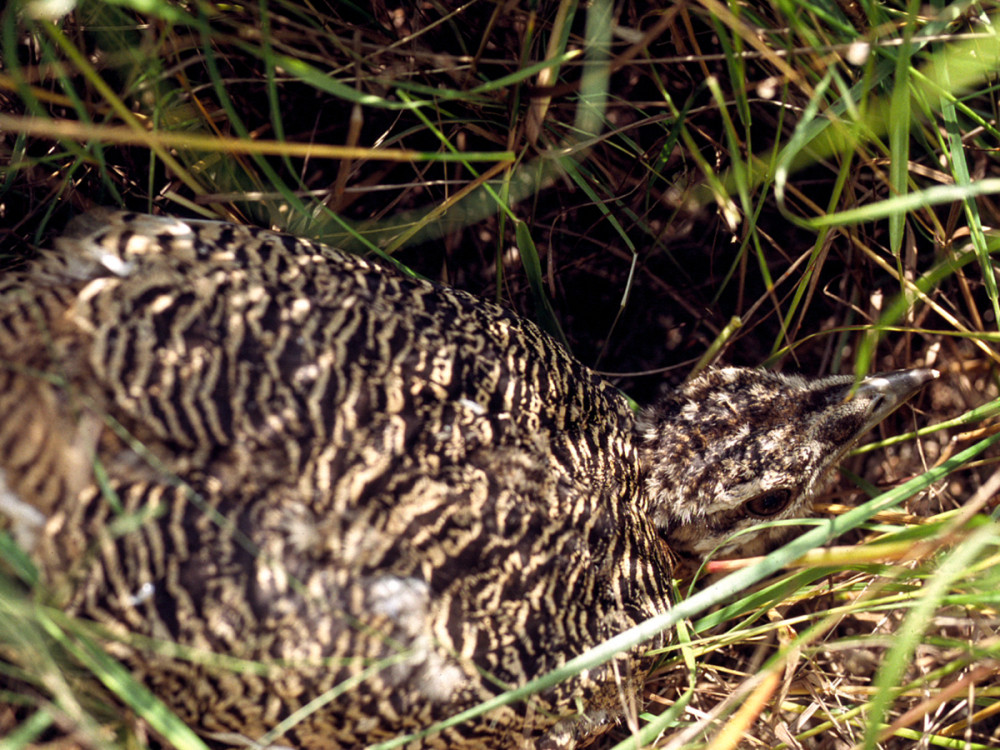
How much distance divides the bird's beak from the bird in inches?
34.1

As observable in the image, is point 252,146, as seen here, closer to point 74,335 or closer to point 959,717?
point 74,335

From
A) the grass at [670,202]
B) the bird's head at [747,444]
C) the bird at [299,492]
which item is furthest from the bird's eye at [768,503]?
the bird at [299,492]

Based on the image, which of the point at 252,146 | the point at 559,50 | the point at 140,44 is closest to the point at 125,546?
the point at 252,146

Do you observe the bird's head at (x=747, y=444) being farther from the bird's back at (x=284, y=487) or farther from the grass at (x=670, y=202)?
the bird's back at (x=284, y=487)

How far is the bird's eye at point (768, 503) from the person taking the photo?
233 centimetres

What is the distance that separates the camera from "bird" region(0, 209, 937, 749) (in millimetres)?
1583

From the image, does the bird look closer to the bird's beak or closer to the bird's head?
the bird's head

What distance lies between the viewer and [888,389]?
240cm

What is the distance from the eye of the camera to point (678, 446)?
93.4 inches

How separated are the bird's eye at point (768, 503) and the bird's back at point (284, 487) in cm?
60

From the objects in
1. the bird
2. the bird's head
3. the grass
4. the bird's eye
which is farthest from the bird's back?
the bird's eye

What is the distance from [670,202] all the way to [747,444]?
84cm

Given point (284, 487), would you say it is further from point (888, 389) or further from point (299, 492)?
point (888, 389)

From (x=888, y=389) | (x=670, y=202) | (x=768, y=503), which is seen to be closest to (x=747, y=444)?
(x=768, y=503)
